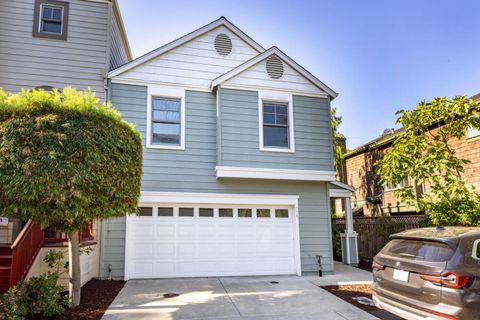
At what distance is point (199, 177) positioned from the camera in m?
10.1

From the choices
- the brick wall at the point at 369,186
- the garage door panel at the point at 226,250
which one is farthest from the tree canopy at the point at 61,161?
the brick wall at the point at 369,186

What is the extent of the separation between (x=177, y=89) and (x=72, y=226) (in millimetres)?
5621

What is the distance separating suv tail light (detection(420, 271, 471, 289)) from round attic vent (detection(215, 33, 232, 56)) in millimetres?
8846

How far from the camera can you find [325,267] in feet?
34.4

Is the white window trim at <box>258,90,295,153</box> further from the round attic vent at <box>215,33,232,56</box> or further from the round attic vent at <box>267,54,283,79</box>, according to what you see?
the round attic vent at <box>215,33,232,56</box>

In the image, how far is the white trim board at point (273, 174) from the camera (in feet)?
Answer: 32.4

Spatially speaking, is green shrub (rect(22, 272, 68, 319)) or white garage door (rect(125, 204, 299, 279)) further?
white garage door (rect(125, 204, 299, 279))

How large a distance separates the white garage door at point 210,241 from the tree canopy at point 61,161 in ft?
12.4

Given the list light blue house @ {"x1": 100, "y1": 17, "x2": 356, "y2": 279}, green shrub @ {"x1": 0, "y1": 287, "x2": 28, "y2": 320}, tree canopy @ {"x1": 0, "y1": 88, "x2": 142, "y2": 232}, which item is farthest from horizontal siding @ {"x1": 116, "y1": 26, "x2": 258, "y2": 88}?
green shrub @ {"x1": 0, "y1": 287, "x2": 28, "y2": 320}

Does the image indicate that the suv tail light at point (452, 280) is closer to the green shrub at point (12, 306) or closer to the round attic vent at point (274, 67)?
the green shrub at point (12, 306)

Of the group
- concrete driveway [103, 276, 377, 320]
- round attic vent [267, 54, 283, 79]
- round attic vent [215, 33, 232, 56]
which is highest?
round attic vent [215, 33, 232, 56]

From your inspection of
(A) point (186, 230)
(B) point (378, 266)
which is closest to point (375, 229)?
(A) point (186, 230)

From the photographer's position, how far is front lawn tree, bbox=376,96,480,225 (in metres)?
7.55

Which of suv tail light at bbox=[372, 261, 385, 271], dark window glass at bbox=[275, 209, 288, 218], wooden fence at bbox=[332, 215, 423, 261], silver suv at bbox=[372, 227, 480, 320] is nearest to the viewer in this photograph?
silver suv at bbox=[372, 227, 480, 320]
